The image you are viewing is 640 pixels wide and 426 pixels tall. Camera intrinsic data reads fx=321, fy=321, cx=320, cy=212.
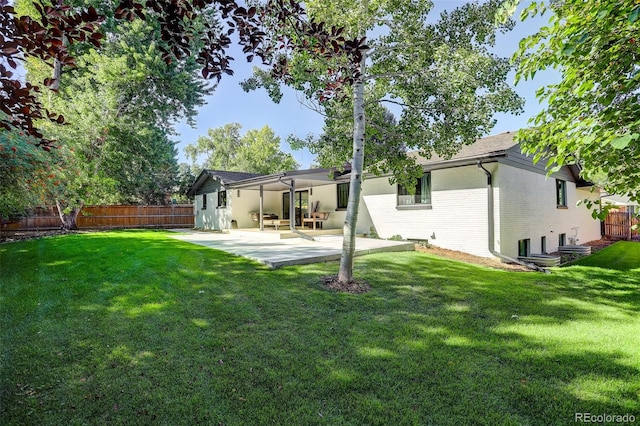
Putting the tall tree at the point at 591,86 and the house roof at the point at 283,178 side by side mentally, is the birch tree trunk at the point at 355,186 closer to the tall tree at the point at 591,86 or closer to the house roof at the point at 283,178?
the tall tree at the point at 591,86

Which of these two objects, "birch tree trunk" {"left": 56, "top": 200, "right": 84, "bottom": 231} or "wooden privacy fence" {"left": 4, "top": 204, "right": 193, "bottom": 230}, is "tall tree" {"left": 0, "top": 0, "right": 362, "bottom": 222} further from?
"wooden privacy fence" {"left": 4, "top": 204, "right": 193, "bottom": 230}

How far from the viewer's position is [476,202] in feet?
31.8

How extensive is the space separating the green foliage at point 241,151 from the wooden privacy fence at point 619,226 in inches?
944

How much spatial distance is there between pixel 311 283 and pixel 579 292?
16.4 feet

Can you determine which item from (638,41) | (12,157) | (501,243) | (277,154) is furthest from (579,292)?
(277,154)

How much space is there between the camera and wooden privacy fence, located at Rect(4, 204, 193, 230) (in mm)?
17956

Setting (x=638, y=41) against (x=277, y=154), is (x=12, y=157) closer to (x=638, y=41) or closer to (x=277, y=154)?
(x=638, y=41)

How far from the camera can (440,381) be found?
9.12ft

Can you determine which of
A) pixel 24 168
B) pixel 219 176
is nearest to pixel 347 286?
pixel 24 168

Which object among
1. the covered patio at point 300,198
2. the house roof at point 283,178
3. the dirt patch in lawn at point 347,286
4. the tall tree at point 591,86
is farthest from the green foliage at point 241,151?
the tall tree at point 591,86

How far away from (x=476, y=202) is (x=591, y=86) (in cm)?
702

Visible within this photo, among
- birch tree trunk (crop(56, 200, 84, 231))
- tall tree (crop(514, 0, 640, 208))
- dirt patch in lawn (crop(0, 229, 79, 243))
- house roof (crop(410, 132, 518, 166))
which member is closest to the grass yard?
tall tree (crop(514, 0, 640, 208))

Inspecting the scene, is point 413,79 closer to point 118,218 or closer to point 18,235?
point 18,235

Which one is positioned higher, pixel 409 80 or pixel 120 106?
pixel 120 106
